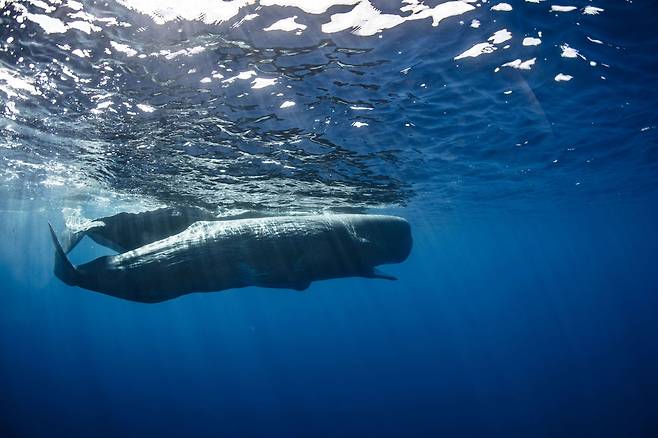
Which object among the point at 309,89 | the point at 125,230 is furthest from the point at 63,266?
the point at 309,89

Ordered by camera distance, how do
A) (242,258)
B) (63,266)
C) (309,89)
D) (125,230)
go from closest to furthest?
(63,266), (242,258), (125,230), (309,89)

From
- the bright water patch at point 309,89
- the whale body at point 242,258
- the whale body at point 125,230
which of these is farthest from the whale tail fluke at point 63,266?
the bright water patch at point 309,89

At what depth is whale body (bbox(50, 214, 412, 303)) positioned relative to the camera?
3.15 metres

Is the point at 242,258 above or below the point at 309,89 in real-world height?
below

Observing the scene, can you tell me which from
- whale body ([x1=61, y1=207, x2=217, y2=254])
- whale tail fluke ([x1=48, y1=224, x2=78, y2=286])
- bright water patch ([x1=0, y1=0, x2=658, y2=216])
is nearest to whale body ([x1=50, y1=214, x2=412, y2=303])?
whale tail fluke ([x1=48, y1=224, x2=78, y2=286])

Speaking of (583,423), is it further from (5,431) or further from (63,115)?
(5,431)

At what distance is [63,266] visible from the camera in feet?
9.96

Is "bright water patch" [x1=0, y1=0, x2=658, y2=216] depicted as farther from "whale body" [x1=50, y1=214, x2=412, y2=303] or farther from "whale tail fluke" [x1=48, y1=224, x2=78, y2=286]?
"whale tail fluke" [x1=48, y1=224, x2=78, y2=286]

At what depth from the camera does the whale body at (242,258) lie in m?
3.15

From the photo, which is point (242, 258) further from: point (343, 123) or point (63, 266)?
point (343, 123)

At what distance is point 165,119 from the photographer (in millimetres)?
9109

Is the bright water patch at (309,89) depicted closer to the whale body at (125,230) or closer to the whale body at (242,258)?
the whale body at (125,230)

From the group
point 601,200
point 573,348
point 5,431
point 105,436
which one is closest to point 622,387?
point 601,200

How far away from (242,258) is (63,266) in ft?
5.00
